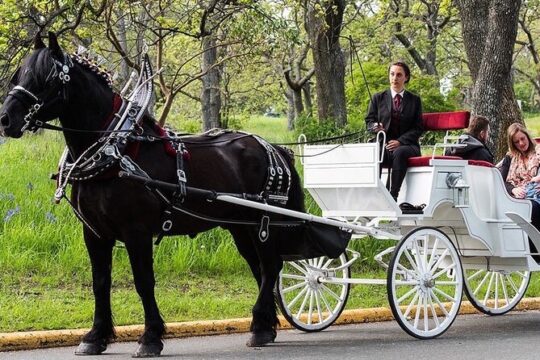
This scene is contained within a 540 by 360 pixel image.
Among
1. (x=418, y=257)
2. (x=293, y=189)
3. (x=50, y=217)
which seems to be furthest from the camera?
(x=50, y=217)

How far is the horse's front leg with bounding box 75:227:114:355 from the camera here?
7.77 m

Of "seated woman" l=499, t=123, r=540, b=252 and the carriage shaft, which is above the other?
"seated woman" l=499, t=123, r=540, b=252

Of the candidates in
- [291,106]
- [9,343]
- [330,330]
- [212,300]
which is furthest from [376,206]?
[291,106]

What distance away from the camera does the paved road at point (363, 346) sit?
7.71m

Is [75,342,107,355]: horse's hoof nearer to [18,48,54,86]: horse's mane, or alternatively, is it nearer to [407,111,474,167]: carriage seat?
[18,48,54,86]: horse's mane

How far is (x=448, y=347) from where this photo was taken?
8062mm

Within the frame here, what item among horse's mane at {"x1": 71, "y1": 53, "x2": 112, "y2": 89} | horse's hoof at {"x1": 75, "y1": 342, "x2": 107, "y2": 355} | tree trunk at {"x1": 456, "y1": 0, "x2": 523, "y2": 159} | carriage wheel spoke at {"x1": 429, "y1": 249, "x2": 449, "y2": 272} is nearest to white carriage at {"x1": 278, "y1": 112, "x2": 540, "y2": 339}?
carriage wheel spoke at {"x1": 429, "y1": 249, "x2": 449, "y2": 272}

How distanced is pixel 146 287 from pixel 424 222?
3135mm

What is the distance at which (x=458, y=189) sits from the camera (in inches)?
349

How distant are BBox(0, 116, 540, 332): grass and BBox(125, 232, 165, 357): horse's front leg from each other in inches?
59.0

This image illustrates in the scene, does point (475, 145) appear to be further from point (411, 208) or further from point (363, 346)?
point (363, 346)

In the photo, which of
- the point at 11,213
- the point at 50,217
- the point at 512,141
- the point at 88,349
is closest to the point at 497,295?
the point at 512,141

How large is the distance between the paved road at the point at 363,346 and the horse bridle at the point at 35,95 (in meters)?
1.87

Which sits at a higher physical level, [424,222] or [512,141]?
[512,141]
